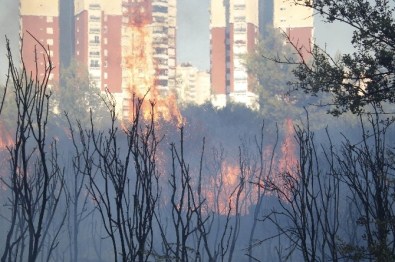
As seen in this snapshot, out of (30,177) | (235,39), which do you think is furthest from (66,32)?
(30,177)

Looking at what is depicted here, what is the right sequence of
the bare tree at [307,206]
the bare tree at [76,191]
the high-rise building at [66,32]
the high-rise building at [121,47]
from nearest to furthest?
1. the bare tree at [307,206]
2. the bare tree at [76,191]
3. the high-rise building at [121,47]
4. the high-rise building at [66,32]

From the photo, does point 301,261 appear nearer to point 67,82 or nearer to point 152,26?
point 67,82

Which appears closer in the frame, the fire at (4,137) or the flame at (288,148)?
the flame at (288,148)

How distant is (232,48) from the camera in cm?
10700

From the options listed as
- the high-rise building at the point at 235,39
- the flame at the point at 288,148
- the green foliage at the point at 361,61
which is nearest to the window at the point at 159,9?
the high-rise building at the point at 235,39

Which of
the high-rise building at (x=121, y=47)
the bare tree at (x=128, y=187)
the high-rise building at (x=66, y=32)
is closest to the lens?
the bare tree at (x=128, y=187)

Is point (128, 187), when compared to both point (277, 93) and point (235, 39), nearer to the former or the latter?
point (277, 93)

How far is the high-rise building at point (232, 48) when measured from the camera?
106 metres

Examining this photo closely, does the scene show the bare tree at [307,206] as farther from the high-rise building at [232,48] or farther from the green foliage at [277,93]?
the high-rise building at [232,48]

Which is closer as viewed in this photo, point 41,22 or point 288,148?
point 288,148

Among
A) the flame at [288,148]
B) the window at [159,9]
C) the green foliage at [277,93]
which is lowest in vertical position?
the flame at [288,148]

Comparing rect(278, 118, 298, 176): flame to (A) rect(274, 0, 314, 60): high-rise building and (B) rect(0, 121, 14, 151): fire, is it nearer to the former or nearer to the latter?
(A) rect(274, 0, 314, 60): high-rise building

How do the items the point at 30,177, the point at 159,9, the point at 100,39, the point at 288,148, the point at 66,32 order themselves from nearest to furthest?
the point at 30,177, the point at 288,148, the point at 100,39, the point at 66,32, the point at 159,9

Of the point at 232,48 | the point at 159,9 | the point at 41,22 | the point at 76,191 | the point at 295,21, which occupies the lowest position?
the point at 76,191
